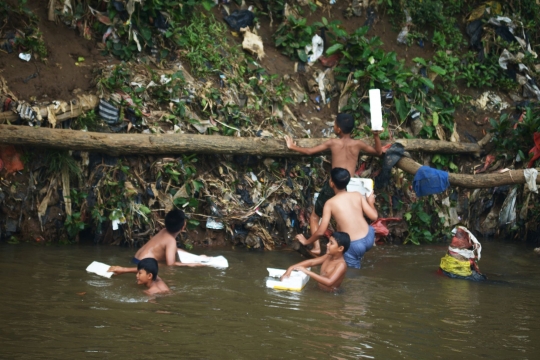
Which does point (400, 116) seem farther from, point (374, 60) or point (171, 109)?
point (171, 109)

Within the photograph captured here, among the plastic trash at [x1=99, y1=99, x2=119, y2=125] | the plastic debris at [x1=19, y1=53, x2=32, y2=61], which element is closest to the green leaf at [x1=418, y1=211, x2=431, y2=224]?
the plastic trash at [x1=99, y1=99, x2=119, y2=125]

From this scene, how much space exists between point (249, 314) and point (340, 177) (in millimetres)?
2724

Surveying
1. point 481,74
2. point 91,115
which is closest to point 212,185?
point 91,115

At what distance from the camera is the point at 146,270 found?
6523mm

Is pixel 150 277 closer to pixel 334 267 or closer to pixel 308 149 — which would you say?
pixel 334 267

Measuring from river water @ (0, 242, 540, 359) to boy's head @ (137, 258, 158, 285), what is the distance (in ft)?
0.56

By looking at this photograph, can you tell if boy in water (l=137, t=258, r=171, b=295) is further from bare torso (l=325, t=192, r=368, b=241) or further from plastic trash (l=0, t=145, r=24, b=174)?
plastic trash (l=0, t=145, r=24, b=174)

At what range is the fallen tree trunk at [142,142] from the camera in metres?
8.23

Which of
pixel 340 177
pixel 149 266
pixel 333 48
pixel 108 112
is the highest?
pixel 333 48

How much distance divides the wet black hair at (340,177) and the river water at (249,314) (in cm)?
106

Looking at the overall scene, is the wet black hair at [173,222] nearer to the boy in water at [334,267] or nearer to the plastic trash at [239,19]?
the boy in water at [334,267]

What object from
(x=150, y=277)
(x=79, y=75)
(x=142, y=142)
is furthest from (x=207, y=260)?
(x=79, y=75)

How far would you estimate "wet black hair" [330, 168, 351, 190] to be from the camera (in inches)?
326

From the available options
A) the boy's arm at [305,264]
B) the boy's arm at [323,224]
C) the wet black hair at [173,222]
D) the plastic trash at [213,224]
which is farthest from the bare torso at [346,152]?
the wet black hair at [173,222]
